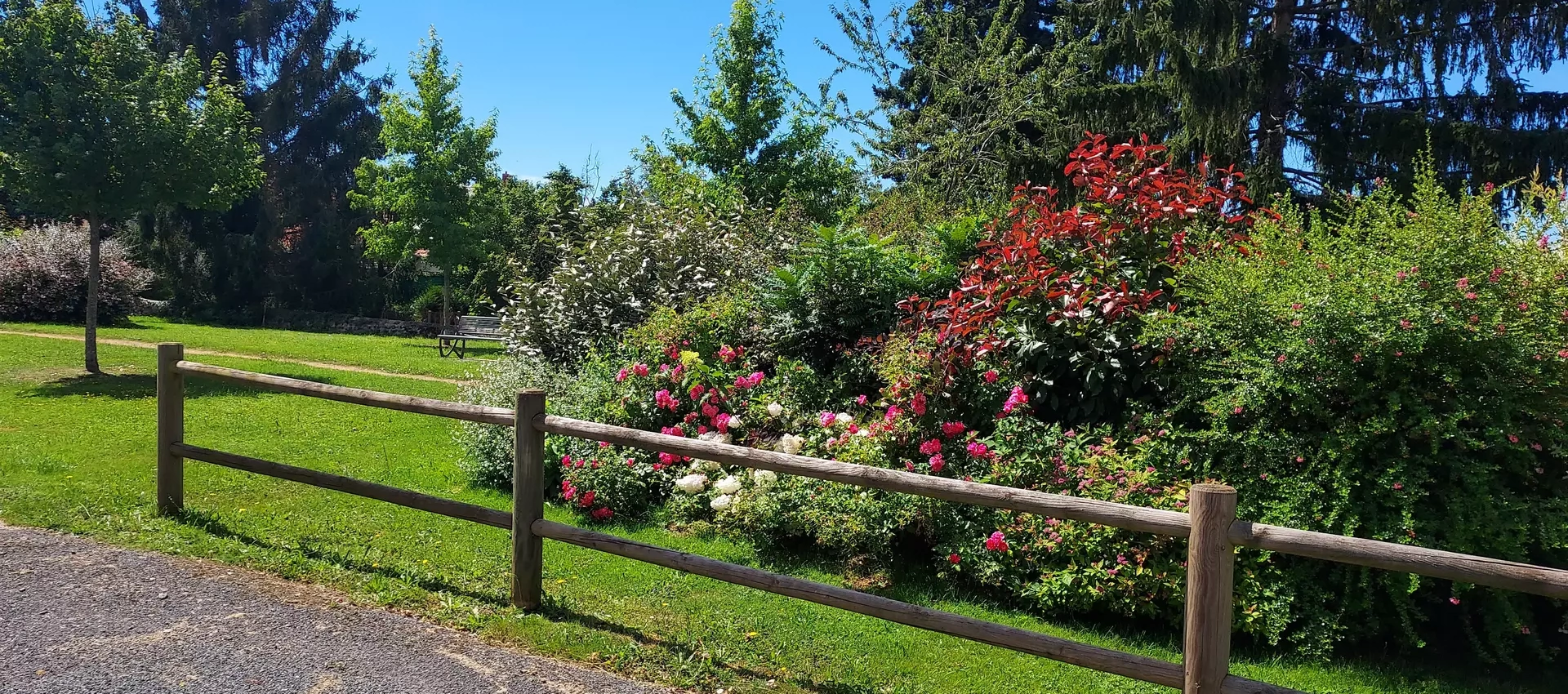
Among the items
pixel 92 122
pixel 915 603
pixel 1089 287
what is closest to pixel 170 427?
pixel 915 603

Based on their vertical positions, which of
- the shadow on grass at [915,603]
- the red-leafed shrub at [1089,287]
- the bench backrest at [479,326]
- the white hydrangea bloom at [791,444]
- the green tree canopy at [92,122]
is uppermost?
the green tree canopy at [92,122]

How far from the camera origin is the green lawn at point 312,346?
1617cm

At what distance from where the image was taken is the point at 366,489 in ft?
15.9

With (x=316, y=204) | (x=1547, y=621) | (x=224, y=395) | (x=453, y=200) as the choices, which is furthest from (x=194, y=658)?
(x=316, y=204)

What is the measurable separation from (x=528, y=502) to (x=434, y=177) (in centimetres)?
2287

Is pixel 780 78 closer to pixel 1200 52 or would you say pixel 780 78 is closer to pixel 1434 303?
pixel 1200 52

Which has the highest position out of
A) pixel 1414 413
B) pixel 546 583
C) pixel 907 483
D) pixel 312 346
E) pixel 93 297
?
pixel 93 297

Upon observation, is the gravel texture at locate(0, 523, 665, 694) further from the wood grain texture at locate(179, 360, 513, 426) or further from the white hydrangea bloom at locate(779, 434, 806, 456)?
the white hydrangea bloom at locate(779, 434, 806, 456)

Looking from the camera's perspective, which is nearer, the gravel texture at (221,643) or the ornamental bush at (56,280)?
the gravel texture at (221,643)

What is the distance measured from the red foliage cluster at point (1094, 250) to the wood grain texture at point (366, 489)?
313cm

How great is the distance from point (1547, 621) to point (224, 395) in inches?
526

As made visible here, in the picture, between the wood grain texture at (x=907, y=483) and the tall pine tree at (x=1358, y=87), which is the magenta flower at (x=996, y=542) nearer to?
the wood grain texture at (x=907, y=483)

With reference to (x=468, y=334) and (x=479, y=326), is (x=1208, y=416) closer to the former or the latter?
(x=468, y=334)

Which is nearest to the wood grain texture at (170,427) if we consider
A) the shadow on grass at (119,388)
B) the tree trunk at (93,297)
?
the shadow on grass at (119,388)
